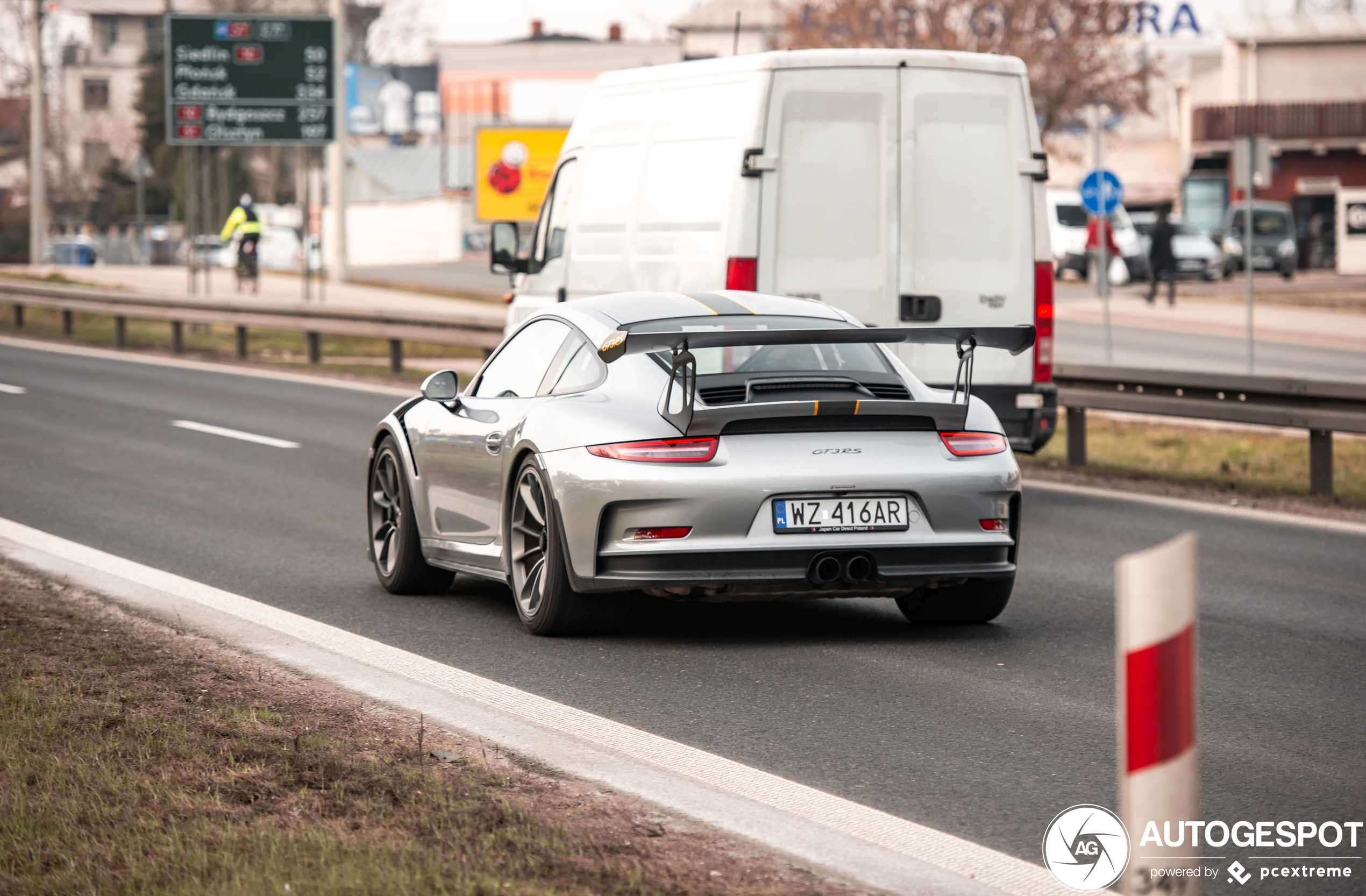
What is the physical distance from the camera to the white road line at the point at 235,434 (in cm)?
1580

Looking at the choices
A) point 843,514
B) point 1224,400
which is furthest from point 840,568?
point 1224,400

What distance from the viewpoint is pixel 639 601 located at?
852cm

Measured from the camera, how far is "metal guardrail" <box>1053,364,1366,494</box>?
12.5 metres

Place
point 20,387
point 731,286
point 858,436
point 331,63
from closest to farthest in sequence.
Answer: point 858,436, point 731,286, point 20,387, point 331,63

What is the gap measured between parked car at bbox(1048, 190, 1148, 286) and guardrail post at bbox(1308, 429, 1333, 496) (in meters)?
36.0

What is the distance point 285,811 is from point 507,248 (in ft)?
31.2

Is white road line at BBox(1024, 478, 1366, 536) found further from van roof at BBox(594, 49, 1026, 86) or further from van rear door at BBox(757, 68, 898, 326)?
van roof at BBox(594, 49, 1026, 86)

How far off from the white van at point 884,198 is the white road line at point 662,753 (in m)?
4.10

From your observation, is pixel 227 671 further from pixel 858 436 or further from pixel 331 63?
pixel 331 63

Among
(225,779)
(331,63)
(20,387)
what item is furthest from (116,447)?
(331,63)

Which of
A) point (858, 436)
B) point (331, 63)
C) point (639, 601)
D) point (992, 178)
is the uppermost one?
point (331, 63)

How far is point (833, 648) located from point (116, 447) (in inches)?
379

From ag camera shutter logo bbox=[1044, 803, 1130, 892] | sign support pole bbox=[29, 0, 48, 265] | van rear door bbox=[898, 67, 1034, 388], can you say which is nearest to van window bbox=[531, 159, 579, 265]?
van rear door bbox=[898, 67, 1034, 388]

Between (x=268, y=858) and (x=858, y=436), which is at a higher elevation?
(x=858, y=436)
